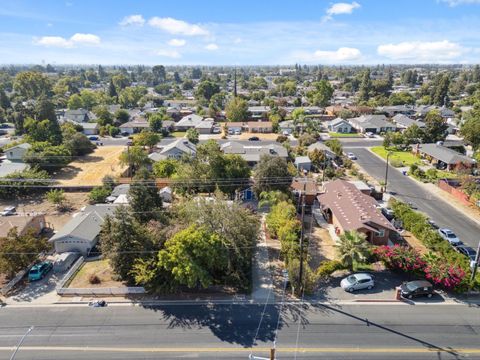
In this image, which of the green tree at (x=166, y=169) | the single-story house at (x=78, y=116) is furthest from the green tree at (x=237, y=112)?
the green tree at (x=166, y=169)

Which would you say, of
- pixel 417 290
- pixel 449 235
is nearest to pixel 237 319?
pixel 417 290

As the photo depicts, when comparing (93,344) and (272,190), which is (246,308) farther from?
(272,190)

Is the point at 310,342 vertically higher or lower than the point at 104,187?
lower

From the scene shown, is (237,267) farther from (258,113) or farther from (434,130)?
(258,113)

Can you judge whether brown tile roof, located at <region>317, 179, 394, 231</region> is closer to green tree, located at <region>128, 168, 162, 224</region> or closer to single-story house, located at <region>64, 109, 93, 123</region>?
green tree, located at <region>128, 168, 162, 224</region>

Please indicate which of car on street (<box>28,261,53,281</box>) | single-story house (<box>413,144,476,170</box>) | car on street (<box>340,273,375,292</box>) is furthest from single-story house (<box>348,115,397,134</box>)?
car on street (<box>28,261,53,281</box>)

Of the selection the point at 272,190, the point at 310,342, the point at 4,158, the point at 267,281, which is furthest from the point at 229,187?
the point at 4,158

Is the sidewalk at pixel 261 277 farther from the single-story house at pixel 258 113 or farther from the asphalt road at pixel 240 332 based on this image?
the single-story house at pixel 258 113
